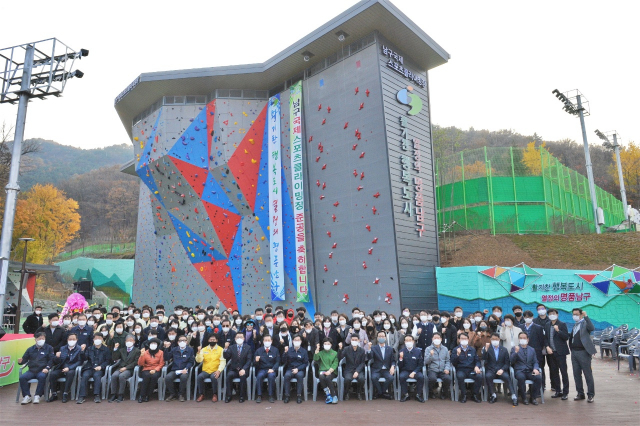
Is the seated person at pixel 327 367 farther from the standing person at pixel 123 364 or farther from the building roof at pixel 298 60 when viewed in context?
the building roof at pixel 298 60

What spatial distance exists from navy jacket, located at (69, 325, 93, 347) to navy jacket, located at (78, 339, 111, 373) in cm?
39

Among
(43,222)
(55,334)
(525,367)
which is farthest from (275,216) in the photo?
(43,222)

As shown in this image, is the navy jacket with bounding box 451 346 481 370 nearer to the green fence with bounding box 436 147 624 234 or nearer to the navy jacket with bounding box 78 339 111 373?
the navy jacket with bounding box 78 339 111 373

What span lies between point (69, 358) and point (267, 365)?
4078 mm

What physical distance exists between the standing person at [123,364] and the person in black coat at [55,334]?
1728mm

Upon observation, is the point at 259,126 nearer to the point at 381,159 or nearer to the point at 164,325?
the point at 381,159

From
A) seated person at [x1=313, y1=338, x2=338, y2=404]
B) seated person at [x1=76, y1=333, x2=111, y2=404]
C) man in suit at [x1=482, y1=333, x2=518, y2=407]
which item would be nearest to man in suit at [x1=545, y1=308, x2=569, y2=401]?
man in suit at [x1=482, y1=333, x2=518, y2=407]

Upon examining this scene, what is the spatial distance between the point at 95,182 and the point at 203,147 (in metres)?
63.9

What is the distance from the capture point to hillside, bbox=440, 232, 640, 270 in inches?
712

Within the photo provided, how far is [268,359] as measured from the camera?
355 inches

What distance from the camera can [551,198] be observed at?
22234 millimetres

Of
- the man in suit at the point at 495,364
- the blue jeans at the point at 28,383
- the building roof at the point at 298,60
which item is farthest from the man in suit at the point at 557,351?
the building roof at the point at 298,60

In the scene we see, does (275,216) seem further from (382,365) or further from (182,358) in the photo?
(382,365)

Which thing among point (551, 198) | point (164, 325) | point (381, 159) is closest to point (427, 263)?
point (381, 159)
